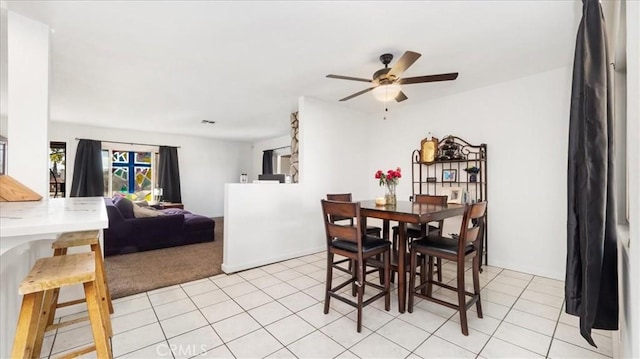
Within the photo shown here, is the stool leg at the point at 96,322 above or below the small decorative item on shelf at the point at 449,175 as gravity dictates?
below

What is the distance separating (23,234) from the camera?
0.93 meters

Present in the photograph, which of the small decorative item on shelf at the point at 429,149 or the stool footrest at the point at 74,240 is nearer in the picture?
the stool footrest at the point at 74,240

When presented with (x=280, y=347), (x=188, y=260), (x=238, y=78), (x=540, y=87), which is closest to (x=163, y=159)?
(x=188, y=260)

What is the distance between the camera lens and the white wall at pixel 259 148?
7.59 metres

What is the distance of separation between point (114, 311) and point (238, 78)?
2.64 metres

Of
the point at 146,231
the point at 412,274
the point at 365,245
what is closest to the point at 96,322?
the point at 365,245

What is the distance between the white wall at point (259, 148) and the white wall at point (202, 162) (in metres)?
0.19

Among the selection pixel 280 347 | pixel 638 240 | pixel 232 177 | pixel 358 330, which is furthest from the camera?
pixel 232 177

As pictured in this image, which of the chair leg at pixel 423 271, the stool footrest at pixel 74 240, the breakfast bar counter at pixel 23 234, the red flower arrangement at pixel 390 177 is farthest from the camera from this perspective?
the red flower arrangement at pixel 390 177

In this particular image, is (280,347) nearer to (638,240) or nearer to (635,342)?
(635,342)

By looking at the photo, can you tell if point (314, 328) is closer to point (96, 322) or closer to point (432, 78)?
point (96, 322)

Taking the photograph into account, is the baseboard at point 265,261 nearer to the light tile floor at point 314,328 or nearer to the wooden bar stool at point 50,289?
the light tile floor at point 314,328

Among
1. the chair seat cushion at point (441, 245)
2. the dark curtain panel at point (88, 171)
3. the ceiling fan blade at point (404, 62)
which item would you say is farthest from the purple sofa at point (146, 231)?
the ceiling fan blade at point (404, 62)

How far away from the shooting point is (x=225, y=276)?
3109mm
